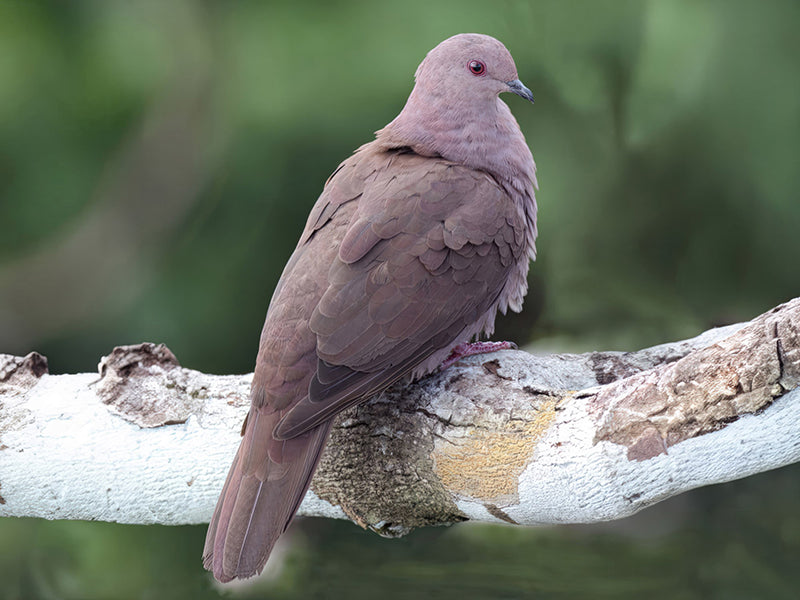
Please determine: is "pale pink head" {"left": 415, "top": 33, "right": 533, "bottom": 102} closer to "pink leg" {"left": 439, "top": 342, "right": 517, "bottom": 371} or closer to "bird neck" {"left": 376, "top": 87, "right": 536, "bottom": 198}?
"bird neck" {"left": 376, "top": 87, "right": 536, "bottom": 198}

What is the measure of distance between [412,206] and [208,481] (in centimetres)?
52

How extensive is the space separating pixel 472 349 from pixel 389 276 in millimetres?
255

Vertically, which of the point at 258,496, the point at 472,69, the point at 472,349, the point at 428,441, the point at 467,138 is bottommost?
the point at 258,496

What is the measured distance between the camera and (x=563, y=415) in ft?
3.87

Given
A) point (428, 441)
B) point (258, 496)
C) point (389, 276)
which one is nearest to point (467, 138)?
point (389, 276)

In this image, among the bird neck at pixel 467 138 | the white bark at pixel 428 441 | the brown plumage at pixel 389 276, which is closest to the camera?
the white bark at pixel 428 441

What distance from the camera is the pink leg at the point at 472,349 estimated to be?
140cm

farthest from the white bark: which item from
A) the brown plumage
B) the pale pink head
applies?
the pale pink head

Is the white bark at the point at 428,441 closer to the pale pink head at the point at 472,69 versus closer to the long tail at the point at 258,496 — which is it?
the long tail at the point at 258,496

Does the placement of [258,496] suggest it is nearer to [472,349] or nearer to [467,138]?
[472,349]

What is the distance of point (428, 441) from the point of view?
1.26 meters

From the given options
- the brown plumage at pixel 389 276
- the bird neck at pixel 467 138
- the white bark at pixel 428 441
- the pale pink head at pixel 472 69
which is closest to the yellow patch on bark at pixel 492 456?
the white bark at pixel 428 441

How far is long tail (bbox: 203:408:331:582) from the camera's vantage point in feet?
3.72

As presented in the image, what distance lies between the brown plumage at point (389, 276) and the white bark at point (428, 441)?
12cm
